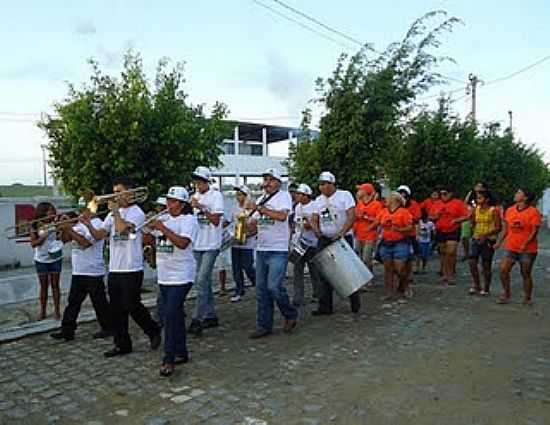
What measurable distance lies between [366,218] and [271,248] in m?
3.44

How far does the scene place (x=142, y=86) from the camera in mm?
7398

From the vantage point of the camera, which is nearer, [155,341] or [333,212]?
[155,341]

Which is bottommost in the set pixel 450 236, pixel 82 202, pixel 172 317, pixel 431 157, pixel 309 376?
pixel 309 376

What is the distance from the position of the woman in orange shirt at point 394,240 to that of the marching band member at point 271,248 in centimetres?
259

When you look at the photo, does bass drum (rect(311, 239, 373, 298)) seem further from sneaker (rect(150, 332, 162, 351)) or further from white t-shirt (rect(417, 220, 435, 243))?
white t-shirt (rect(417, 220, 435, 243))

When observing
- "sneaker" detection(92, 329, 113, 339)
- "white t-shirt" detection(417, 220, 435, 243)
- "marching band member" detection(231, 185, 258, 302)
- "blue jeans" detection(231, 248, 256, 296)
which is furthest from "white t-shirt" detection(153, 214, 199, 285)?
"white t-shirt" detection(417, 220, 435, 243)

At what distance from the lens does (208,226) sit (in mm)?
6059

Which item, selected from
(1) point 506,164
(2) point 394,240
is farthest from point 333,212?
(1) point 506,164

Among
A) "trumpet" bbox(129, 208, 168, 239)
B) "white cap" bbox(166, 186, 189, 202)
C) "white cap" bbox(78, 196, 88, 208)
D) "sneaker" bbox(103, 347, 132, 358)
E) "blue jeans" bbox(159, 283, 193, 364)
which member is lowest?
"sneaker" bbox(103, 347, 132, 358)

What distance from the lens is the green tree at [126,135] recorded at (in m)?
7.16

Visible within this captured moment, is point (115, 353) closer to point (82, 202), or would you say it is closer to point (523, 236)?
point (82, 202)

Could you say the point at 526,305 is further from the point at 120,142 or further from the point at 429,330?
the point at 120,142

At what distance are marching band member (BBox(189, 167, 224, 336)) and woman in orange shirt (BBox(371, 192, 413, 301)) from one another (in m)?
2.88

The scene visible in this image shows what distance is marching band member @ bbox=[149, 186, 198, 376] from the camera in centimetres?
464
